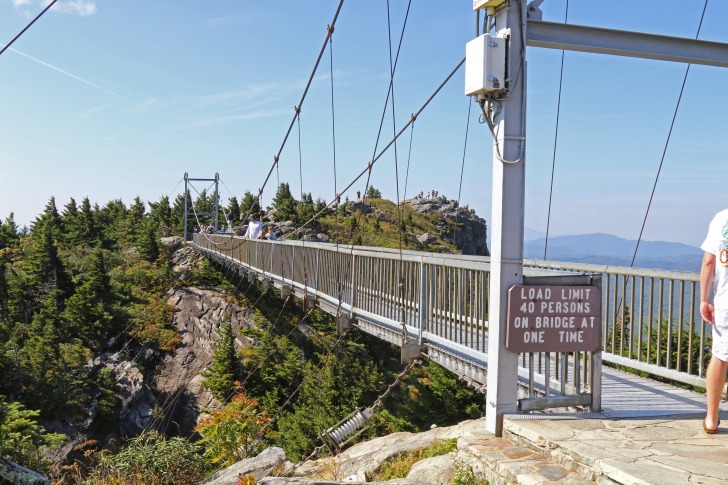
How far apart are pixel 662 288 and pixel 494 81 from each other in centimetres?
261

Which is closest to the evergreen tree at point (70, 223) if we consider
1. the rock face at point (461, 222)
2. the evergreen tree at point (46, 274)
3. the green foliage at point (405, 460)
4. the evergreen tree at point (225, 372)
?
the evergreen tree at point (46, 274)

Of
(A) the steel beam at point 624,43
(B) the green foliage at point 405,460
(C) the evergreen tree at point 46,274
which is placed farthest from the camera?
(C) the evergreen tree at point 46,274

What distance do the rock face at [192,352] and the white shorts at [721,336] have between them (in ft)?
58.4

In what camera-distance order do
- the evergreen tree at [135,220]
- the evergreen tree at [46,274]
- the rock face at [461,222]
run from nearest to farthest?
1. the evergreen tree at [46,274]
2. the evergreen tree at [135,220]
3. the rock face at [461,222]

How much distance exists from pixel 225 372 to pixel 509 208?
18.6 metres

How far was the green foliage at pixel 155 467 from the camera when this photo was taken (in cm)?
722

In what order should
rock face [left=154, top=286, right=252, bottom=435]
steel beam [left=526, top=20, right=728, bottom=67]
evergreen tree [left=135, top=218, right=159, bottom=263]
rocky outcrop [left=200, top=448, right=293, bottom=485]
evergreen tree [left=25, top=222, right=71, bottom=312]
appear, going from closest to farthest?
steel beam [left=526, top=20, right=728, bottom=67] < rocky outcrop [left=200, top=448, right=293, bottom=485] < rock face [left=154, top=286, right=252, bottom=435] < evergreen tree [left=25, top=222, right=71, bottom=312] < evergreen tree [left=135, top=218, right=159, bottom=263]

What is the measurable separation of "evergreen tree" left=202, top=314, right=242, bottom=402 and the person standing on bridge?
18.5m

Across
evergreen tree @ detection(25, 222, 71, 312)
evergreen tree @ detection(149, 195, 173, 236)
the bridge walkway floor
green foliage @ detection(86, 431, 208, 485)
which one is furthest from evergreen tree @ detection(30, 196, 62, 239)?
the bridge walkway floor

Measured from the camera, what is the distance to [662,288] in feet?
18.1

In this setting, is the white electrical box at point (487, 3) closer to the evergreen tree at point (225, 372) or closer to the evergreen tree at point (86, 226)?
the evergreen tree at point (225, 372)

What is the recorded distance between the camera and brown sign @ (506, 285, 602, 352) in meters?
4.40

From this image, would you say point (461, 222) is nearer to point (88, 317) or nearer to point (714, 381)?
point (88, 317)

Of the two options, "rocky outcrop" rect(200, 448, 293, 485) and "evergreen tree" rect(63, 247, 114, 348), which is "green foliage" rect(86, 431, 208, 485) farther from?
"evergreen tree" rect(63, 247, 114, 348)
